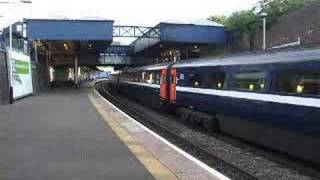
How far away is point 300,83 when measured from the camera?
43.6ft

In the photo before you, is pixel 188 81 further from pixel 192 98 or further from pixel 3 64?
pixel 3 64

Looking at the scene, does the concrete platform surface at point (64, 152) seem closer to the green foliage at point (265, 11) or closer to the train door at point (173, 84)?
the train door at point (173, 84)

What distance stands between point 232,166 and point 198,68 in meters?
9.08

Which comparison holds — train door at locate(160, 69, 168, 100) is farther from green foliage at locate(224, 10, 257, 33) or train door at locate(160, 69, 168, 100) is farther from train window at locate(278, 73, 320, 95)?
green foliage at locate(224, 10, 257, 33)

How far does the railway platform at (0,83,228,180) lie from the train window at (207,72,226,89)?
252cm

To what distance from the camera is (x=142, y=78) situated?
3941 cm

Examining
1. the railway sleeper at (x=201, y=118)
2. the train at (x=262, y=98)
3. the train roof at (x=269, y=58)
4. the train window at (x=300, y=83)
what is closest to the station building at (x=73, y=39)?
the railway sleeper at (x=201, y=118)

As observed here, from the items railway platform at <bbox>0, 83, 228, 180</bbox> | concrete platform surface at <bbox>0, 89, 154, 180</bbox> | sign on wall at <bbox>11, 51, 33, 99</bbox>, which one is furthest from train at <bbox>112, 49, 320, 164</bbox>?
sign on wall at <bbox>11, 51, 33, 99</bbox>

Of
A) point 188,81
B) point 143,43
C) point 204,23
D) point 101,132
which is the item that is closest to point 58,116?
point 188,81

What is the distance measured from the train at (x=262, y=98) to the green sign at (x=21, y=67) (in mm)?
17881

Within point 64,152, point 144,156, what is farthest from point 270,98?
point 64,152

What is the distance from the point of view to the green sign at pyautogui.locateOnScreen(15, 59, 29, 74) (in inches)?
1581

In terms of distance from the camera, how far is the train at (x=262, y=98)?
42.3ft

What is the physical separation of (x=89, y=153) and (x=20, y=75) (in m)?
28.7
